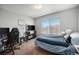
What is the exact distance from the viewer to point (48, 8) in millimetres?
1755

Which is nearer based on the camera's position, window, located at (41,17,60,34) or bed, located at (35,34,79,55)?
bed, located at (35,34,79,55)

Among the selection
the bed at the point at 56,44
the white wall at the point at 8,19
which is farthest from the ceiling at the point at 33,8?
the bed at the point at 56,44

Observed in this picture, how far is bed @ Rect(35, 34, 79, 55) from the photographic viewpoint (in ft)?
5.44

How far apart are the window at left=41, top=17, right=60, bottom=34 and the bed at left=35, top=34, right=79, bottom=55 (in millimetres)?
100

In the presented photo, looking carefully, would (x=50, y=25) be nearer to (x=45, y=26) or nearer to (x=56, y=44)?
Result: (x=45, y=26)

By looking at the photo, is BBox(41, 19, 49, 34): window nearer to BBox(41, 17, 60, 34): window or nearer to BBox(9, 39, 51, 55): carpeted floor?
BBox(41, 17, 60, 34): window

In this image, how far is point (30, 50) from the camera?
1.74 metres

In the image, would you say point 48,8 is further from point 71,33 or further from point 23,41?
point 23,41

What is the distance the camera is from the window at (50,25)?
1770 millimetres

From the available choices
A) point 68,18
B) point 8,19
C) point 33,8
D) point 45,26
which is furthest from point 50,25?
point 8,19

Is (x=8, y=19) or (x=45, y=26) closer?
(x=8, y=19)

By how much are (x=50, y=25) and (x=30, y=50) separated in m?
0.62

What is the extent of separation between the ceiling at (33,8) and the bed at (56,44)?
0.47 metres

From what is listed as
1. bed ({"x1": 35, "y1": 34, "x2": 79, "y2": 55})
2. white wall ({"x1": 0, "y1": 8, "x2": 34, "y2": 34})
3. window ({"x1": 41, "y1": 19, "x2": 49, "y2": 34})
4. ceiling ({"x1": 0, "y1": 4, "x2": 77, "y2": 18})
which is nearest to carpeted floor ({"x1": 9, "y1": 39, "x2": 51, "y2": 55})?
bed ({"x1": 35, "y1": 34, "x2": 79, "y2": 55})
